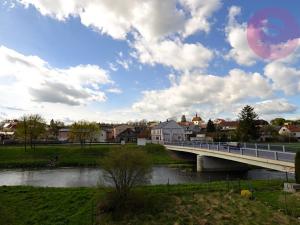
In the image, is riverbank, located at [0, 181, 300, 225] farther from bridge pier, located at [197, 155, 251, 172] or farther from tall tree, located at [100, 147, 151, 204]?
bridge pier, located at [197, 155, 251, 172]

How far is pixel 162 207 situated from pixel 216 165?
110 ft

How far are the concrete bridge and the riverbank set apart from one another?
3808 mm

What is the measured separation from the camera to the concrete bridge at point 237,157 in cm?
2814

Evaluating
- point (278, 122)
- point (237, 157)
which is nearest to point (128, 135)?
point (237, 157)

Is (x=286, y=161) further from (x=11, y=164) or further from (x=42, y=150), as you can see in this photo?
(x=42, y=150)

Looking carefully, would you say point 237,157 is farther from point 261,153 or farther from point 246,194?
point 246,194

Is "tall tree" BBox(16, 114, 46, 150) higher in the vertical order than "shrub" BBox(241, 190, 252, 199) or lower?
higher

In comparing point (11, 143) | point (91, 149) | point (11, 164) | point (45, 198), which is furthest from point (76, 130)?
point (45, 198)

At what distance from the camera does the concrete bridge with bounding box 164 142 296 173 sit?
28.1m

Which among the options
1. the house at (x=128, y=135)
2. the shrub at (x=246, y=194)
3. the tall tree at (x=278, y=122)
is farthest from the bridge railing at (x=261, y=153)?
the tall tree at (x=278, y=122)

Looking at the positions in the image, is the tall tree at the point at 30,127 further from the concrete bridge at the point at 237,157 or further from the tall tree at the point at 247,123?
the tall tree at the point at 247,123

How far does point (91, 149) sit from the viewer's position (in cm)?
7394

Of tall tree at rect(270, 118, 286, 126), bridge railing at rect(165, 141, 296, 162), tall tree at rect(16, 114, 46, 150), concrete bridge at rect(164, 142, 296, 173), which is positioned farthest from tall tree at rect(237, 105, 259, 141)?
tall tree at rect(270, 118, 286, 126)

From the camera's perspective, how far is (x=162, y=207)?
20156 mm
